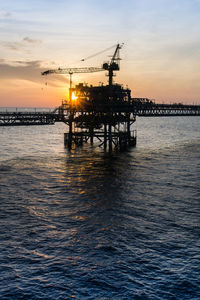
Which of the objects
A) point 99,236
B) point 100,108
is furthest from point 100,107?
point 99,236

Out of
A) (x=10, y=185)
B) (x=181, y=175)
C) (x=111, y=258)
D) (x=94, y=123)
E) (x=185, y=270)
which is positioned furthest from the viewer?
(x=94, y=123)

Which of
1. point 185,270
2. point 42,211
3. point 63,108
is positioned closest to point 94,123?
point 63,108

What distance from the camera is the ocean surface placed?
2308 cm

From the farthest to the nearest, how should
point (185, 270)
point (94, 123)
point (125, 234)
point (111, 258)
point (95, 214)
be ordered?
1. point (94, 123)
2. point (95, 214)
3. point (125, 234)
4. point (111, 258)
5. point (185, 270)

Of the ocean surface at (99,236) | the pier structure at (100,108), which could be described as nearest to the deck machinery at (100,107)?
the pier structure at (100,108)

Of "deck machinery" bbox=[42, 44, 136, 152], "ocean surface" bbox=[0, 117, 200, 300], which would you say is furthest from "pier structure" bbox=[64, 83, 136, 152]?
"ocean surface" bbox=[0, 117, 200, 300]

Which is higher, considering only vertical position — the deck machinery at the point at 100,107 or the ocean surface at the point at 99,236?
the deck machinery at the point at 100,107

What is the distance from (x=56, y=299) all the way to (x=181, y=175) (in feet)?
142

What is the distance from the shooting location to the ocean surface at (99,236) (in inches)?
909

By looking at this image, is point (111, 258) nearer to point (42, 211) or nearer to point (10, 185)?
point (42, 211)

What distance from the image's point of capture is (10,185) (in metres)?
51.1

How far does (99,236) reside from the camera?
31.3 meters

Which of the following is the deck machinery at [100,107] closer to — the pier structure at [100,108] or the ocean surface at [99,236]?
the pier structure at [100,108]

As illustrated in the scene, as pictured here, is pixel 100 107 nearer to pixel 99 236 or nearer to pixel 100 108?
pixel 100 108
